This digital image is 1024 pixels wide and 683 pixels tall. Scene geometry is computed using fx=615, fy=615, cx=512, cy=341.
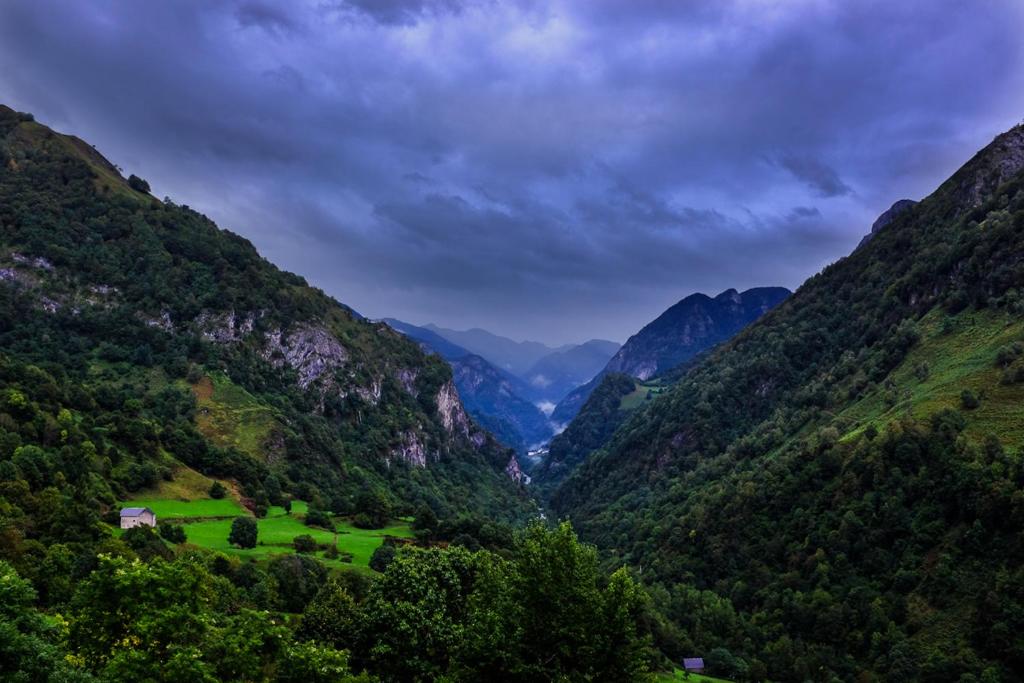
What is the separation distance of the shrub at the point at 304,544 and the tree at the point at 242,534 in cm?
568

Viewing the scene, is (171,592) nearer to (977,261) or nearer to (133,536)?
(133,536)

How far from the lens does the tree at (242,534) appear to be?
8331 centimetres

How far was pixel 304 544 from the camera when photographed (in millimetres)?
87125

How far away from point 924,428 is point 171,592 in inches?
4271

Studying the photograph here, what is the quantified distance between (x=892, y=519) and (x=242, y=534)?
9741cm

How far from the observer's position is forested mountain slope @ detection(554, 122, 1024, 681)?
78438mm


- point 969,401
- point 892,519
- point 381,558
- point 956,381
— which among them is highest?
point 956,381

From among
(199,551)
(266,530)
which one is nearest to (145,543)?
(199,551)

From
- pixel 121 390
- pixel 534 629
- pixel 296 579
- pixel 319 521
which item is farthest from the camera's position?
pixel 121 390

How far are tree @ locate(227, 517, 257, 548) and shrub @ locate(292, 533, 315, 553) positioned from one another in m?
5.68

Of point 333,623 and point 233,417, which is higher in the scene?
point 233,417

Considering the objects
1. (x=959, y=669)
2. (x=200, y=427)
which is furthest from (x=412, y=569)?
(x=200, y=427)

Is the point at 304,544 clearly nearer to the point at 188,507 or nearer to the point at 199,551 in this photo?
the point at 199,551

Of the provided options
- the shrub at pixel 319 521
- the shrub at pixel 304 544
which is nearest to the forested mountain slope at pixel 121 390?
the shrub at pixel 319 521
